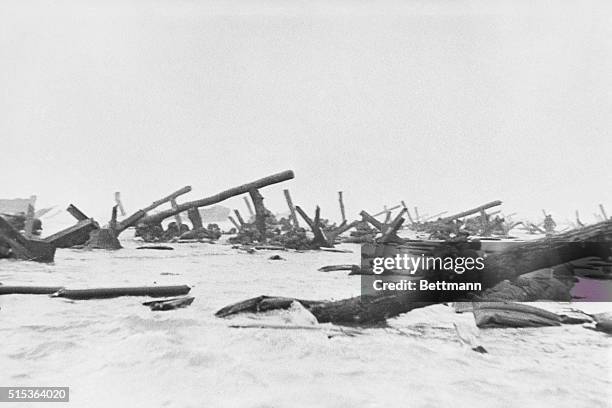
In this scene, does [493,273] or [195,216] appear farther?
[195,216]

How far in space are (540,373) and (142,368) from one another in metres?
2.46

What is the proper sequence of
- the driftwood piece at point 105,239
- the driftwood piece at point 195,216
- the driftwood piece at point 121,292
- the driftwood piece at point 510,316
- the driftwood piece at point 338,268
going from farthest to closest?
the driftwood piece at point 195,216 → the driftwood piece at point 105,239 → the driftwood piece at point 338,268 → the driftwood piece at point 121,292 → the driftwood piece at point 510,316

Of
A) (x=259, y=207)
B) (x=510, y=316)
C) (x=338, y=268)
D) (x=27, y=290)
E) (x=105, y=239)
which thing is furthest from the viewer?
(x=259, y=207)

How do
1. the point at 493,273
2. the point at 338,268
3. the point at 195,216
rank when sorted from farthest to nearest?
the point at 195,216, the point at 338,268, the point at 493,273

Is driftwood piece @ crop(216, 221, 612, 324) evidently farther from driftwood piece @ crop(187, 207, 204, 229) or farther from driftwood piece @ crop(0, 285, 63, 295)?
driftwood piece @ crop(187, 207, 204, 229)

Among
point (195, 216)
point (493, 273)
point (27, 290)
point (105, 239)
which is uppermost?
point (195, 216)

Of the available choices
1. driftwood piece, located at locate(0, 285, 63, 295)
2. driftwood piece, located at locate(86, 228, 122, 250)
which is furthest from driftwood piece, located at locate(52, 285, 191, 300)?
driftwood piece, located at locate(86, 228, 122, 250)

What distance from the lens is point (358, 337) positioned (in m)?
2.85

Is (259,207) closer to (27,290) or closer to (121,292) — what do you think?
(121,292)

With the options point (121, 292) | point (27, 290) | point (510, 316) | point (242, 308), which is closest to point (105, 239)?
point (27, 290)

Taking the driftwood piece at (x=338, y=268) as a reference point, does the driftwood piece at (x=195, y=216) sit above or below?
above

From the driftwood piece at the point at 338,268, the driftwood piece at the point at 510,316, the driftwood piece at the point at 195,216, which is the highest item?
the driftwood piece at the point at 195,216

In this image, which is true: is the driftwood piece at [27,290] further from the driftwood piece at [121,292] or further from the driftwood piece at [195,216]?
the driftwood piece at [195,216]

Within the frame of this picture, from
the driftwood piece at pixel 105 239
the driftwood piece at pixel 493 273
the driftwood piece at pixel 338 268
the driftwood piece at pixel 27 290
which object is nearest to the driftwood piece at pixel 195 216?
the driftwood piece at pixel 105 239
